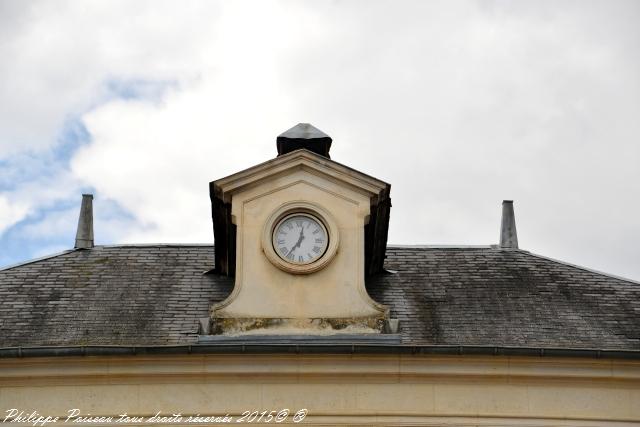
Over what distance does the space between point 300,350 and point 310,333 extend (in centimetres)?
56

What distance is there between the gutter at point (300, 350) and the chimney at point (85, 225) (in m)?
3.78

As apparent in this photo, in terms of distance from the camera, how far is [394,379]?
1513 cm

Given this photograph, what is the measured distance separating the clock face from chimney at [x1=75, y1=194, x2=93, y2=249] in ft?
13.3

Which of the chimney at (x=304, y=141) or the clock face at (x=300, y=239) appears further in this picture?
the chimney at (x=304, y=141)

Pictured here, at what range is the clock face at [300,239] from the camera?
1603 centimetres

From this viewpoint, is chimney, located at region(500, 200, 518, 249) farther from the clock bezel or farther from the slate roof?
the clock bezel

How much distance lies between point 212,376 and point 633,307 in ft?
21.2

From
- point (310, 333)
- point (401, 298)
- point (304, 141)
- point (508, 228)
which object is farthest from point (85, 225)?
point (508, 228)

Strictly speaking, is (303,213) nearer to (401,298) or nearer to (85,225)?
(401,298)

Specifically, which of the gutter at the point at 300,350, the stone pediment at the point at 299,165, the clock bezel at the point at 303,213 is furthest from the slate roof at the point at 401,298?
the stone pediment at the point at 299,165

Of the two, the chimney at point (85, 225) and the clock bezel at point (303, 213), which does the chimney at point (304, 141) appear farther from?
the chimney at point (85, 225)

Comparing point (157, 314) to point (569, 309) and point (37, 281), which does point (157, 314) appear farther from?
point (569, 309)

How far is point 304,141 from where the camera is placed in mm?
17562

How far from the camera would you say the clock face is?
16031mm
